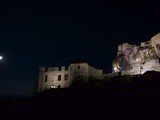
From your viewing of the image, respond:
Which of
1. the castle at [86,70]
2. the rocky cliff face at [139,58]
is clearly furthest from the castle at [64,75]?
the rocky cliff face at [139,58]

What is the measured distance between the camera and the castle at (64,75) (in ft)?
191

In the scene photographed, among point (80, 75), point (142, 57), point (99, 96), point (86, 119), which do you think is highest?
point (142, 57)

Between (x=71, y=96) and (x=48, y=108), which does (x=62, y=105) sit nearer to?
(x=48, y=108)

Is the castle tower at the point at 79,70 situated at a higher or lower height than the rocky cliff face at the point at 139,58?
lower

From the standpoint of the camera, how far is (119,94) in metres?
31.8

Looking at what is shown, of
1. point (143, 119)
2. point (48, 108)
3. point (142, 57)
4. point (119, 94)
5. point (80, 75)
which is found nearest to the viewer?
point (143, 119)

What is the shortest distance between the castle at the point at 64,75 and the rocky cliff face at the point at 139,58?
405 inches

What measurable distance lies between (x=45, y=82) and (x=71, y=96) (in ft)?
89.3

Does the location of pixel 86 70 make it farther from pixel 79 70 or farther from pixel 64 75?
pixel 64 75

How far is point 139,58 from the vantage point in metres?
65.5

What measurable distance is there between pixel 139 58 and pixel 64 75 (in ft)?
79.4

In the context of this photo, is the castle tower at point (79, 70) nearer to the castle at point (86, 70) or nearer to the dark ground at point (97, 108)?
the castle at point (86, 70)

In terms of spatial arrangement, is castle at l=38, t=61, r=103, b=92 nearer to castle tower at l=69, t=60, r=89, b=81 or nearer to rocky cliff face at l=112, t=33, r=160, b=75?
castle tower at l=69, t=60, r=89, b=81

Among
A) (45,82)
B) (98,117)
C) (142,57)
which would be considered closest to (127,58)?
(142,57)
